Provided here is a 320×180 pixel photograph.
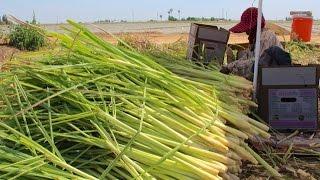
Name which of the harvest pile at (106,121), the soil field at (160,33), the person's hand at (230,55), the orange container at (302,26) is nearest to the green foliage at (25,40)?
the soil field at (160,33)

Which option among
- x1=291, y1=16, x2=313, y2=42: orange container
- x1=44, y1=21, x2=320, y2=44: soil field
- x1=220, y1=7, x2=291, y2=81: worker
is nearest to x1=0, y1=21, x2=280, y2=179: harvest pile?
x1=44, y1=21, x2=320, y2=44: soil field

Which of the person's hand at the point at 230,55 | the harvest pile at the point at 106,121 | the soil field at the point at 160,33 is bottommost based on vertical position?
the soil field at the point at 160,33

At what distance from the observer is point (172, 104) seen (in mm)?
3062

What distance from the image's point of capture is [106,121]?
2.69 m

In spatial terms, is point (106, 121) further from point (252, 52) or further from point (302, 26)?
point (302, 26)

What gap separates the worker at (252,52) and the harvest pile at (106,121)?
5.90ft

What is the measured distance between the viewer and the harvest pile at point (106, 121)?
2512 mm

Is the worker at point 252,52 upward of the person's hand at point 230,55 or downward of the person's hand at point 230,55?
upward

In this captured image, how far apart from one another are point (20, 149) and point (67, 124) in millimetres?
274

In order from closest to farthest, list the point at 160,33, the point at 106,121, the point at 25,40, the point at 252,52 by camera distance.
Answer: the point at 106,121, the point at 252,52, the point at 25,40, the point at 160,33

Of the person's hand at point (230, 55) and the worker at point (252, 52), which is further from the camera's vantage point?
the person's hand at point (230, 55)

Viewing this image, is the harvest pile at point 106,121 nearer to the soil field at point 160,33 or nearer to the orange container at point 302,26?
the soil field at point 160,33

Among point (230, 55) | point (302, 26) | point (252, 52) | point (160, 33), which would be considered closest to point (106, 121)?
point (252, 52)

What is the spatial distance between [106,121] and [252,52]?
3348 mm
